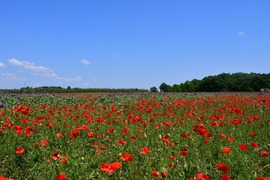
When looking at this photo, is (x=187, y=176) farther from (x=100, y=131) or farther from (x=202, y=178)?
(x=100, y=131)

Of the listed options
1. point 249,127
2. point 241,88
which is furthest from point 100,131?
point 241,88

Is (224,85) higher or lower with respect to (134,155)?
higher

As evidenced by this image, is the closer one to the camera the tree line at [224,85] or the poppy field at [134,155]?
the poppy field at [134,155]

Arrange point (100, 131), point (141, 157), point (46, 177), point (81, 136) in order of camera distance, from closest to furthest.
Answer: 1. point (46, 177)
2. point (141, 157)
3. point (81, 136)
4. point (100, 131)

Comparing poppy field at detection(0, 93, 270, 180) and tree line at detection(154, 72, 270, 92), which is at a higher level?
tree line at detection(154, 72, 270, 92)

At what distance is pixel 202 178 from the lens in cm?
242

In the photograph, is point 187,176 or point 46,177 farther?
point 46,177

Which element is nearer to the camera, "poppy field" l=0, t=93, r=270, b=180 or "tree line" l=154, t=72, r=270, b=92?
"poppy field" l=0, t=93, r=270, b=180

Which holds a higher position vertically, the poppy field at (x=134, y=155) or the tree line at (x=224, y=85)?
the tree line at (x=224, y=85)

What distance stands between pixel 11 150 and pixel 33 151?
13.5 inches

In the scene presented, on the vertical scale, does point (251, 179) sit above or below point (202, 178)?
below

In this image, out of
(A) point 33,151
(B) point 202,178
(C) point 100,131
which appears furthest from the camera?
(C) point 100,131

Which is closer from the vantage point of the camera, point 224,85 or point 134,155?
point 134,155

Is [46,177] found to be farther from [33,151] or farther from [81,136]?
[81,136]
